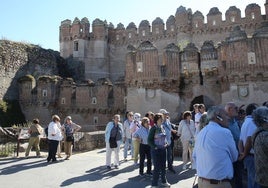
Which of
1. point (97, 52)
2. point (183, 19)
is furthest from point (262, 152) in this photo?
point (97, 52)

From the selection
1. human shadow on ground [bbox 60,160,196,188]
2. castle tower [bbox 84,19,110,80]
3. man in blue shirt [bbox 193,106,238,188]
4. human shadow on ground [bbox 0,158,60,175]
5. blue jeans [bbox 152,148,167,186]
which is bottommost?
human shadow on ground [bbox 60,160,196,188]

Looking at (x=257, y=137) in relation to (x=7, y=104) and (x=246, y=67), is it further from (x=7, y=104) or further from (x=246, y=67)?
(x=7, y=104)

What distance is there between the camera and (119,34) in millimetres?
51250

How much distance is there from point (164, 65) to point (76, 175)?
14135 millimetres

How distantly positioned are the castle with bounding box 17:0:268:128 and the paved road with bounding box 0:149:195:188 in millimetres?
9990

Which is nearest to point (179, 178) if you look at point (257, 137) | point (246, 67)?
point (257, 137)

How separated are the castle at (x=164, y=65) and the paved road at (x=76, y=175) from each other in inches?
393

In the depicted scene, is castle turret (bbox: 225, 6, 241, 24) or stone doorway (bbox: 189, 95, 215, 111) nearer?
stone doorway (bbox: 189, 95, 215, 111)

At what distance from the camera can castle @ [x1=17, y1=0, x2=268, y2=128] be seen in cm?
1944

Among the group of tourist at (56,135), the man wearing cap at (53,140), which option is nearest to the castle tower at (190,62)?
the group of tourist at (56,135)

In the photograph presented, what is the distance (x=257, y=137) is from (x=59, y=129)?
30.3ft

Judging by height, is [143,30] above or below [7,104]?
above

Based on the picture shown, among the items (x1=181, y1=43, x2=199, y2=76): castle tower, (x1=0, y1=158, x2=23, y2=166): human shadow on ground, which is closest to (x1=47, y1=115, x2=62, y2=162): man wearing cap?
(x1=0, y1=158, x2=23, y2=166): human shadow on ground

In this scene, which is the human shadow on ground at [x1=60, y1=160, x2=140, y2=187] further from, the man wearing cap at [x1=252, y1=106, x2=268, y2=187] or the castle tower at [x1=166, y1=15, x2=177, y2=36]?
the castle tower at [x1=166, y1=15, x2=177, y2=36]
